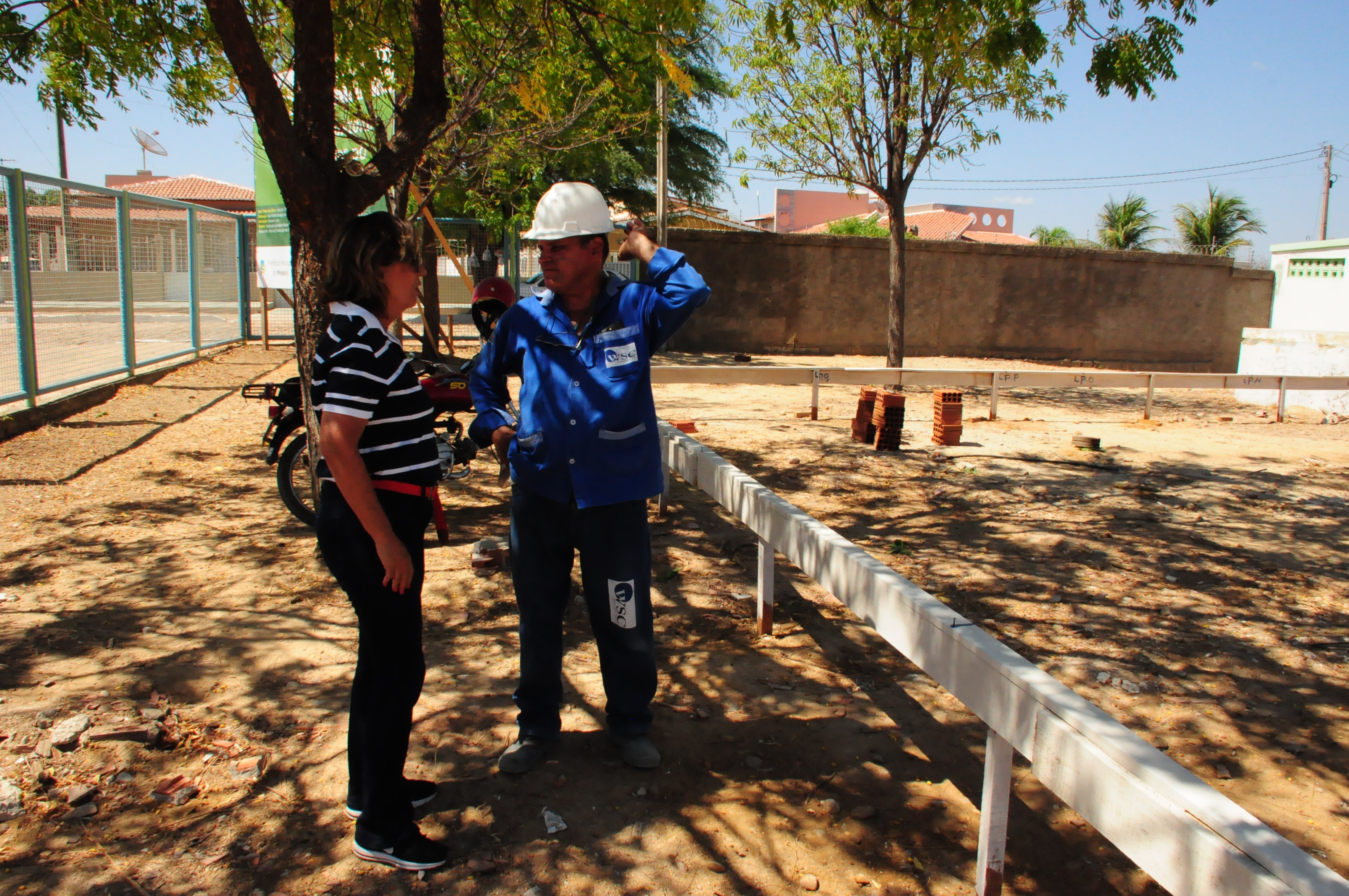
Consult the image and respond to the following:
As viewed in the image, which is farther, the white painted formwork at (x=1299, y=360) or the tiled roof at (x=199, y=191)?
the tiled roof at (x=199, y=191)

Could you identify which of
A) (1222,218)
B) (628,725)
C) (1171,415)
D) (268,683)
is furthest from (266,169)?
(1222,218)

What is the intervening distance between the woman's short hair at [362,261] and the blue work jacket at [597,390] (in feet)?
2.05

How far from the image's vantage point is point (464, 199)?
1634cm

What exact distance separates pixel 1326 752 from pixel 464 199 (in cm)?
1531

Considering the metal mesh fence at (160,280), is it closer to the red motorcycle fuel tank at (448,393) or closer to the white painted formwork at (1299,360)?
the red motorcycle fuel tank at (448,393)

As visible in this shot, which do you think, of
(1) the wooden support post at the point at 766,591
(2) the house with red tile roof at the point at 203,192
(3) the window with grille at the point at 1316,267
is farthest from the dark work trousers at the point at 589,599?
(2) the house with red tile roof at the point at 203,192

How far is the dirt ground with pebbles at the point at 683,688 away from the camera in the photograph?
111 inches

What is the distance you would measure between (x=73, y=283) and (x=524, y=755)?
386 inches

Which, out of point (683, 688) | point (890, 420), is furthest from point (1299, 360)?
point (683, 688)

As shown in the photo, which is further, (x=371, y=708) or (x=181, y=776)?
(x=181, y=776)

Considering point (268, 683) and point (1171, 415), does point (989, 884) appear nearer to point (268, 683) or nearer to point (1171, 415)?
point (268, 683)

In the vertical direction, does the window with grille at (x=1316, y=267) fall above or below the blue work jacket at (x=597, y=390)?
above

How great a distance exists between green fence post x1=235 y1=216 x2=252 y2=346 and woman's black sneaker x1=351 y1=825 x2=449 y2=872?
16684 mm

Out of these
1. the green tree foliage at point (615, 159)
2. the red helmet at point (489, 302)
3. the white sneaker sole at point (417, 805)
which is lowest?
the white sneaker sole at point (417, 805)
